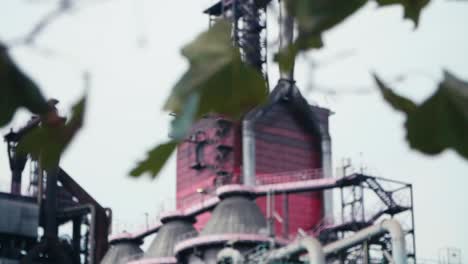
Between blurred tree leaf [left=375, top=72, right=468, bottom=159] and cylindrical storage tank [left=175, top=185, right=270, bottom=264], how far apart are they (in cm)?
3661

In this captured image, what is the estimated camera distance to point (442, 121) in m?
1.26

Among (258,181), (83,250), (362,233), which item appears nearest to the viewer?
(362,233)

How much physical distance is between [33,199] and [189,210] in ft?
23.8

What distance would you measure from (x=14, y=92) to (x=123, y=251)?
48.5m

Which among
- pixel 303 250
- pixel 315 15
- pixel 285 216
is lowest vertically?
pixel 315 15

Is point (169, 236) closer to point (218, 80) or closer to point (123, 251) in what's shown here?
point (123, 251)

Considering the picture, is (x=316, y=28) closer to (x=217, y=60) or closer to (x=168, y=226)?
(x=217, y=60)

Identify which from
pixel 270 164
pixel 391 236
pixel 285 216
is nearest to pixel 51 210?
pixel 270 164

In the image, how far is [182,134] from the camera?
Result: 126 cm

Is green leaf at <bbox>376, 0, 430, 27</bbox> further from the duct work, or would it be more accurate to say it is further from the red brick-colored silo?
the duct work

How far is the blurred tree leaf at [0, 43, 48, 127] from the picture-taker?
123 cm

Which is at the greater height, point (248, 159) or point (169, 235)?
point (248, 159)

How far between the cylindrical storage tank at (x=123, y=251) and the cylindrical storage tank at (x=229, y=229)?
6.77 m

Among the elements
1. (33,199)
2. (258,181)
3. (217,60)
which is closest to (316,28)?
(217,60)
